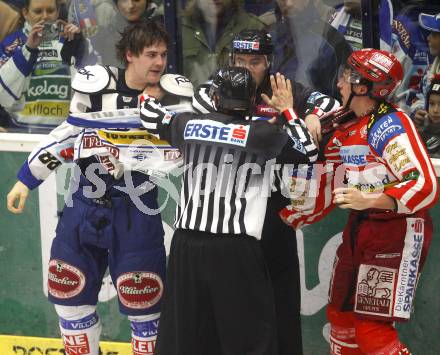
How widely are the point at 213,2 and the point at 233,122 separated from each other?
1.45m

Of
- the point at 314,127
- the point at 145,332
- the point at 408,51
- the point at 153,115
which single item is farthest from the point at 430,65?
the point at 145,332

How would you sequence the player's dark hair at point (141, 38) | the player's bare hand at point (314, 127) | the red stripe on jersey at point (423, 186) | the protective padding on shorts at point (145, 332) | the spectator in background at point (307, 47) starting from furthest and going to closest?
1. the spectator in background at point (307, 47)
2. the protective padding on shorts at point (145, 332)
3. the player's dark hair at point (141, 38)
4. the player's bare hand at point (314, 127)
5. the red stripe on jersey at point (423, 186)

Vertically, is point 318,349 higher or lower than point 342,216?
lower

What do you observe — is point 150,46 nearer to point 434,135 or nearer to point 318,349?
point 434,135

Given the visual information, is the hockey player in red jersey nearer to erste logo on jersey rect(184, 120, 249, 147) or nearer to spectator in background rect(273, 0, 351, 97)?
erste logo on jersey rect(184, 120, 249, 147)

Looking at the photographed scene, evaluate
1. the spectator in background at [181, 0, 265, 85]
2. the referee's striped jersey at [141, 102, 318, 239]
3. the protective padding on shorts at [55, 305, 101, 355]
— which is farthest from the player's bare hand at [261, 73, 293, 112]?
the protective padding on shorts at [55, 305, 101, 355]

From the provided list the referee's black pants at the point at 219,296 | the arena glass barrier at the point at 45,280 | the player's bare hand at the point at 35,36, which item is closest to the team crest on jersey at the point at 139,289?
the referee's black pants at the point at 219,296

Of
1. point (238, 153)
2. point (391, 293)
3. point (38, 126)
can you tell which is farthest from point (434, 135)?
point (38, 126)

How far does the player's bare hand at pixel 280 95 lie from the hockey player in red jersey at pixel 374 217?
267 mm

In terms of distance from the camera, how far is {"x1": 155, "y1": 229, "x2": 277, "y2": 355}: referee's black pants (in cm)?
463

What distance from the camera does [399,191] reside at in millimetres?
4531

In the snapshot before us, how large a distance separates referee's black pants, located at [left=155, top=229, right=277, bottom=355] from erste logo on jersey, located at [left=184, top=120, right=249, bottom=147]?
17.0 inches

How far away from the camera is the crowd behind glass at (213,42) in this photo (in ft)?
18.2

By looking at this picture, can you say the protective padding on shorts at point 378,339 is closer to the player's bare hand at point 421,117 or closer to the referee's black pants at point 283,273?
the referee's black pants at point 283,273
